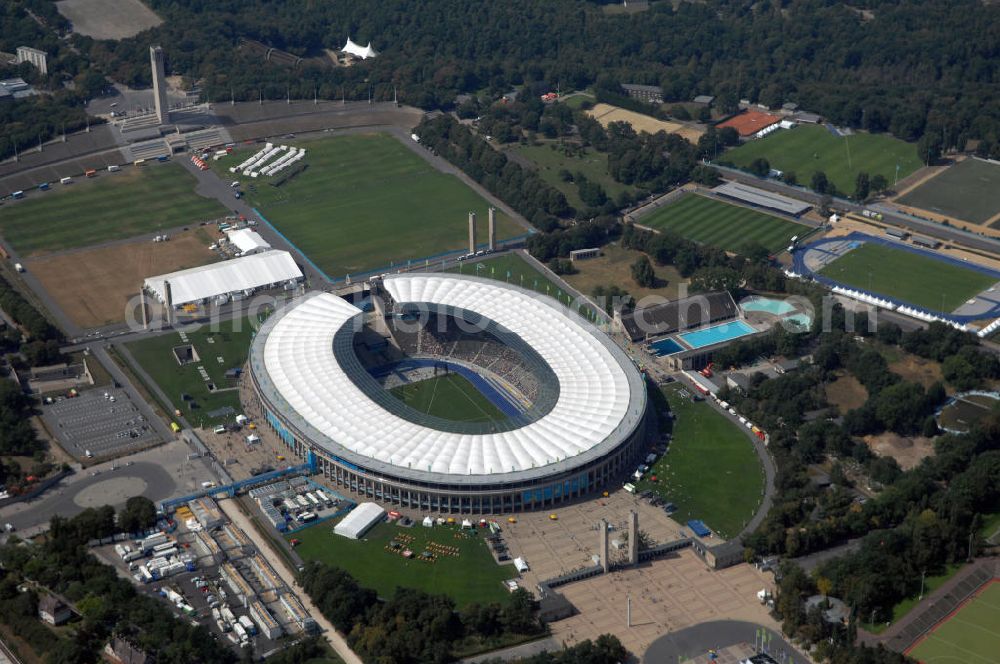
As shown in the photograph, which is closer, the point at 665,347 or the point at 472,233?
the point at 665,347

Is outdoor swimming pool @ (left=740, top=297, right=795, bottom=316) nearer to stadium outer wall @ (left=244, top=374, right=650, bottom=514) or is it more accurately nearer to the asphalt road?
stadium outer wall @ (left=244, top=374, right=650, bottom=514)

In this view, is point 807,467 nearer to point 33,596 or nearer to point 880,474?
point 880,474

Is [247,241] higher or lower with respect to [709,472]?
higher

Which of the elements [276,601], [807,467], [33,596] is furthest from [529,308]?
[33,596]

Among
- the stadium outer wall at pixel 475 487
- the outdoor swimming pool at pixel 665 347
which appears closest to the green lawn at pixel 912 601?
the stadium outer wall at pixel 475 487

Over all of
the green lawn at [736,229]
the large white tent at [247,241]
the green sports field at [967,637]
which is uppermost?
the large white tent at [247,241]

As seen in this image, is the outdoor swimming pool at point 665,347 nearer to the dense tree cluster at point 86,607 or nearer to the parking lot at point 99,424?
the parking lot at point 99,424

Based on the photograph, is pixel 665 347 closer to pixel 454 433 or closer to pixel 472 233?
pixel 454 433

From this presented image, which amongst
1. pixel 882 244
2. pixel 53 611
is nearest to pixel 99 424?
pixel 53 611
